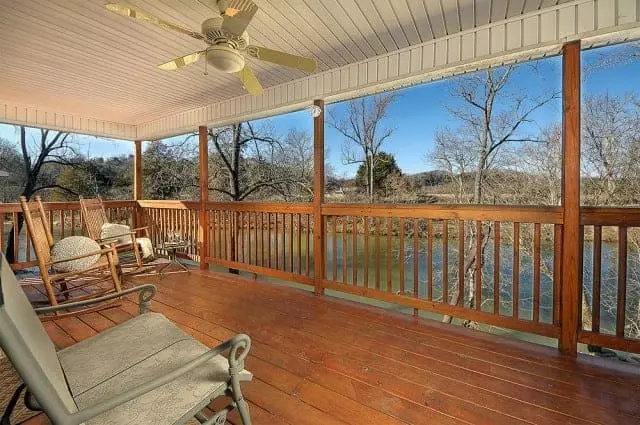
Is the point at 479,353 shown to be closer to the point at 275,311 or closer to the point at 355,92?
the point at 275,311

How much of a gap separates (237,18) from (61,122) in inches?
199

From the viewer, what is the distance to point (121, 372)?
125cm

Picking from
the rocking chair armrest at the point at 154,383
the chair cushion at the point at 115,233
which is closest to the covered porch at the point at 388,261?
the rocking chair armrest at the point at 154,383

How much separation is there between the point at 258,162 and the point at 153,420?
768cm

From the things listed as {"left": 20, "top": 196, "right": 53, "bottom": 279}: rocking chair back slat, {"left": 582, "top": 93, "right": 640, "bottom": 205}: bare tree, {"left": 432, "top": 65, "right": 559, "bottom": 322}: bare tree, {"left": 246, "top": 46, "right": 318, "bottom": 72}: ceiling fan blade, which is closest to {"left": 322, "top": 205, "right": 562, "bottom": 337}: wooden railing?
{"left": 582, "top": 93, "right": 640, "bottom": 205}: bare tree

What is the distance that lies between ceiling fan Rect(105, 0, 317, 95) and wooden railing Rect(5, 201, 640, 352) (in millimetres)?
1715

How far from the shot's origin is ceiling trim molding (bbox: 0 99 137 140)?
4.52 metres

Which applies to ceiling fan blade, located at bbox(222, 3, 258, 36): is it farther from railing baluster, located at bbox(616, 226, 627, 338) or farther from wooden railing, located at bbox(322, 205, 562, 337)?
railing baluster, located at bbox(616, 226, 627, 338)

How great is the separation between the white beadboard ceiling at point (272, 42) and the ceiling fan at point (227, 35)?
0.45 meters

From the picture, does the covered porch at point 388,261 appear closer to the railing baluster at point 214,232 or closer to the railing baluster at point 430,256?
the railing baluster at point 430,256

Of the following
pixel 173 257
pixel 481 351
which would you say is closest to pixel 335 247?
pixel 481 351

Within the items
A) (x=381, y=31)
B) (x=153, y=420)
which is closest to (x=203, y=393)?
(x=153, y=420)

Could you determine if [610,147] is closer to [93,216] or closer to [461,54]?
[461,54]

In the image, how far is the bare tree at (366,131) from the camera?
6.21 m
